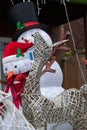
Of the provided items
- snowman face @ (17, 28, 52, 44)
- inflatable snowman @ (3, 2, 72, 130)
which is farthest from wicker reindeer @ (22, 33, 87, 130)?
snowman face @ (17, 28, 52, 44)

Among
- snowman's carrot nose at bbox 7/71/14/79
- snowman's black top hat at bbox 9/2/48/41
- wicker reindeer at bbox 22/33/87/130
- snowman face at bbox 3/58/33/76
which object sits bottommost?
wicker reindeer at bbox 22/33/87/130

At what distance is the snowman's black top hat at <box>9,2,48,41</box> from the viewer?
2399mm

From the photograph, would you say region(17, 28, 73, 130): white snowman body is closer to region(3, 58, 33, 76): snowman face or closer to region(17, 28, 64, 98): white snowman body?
region(17, 28, 64, 98): white snowman body

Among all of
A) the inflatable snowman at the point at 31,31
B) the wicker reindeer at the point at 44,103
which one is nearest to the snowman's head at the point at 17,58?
the inflatable snowman at the point at 31,31

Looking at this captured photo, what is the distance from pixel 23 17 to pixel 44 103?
76cm

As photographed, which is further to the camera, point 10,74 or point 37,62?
point 10,74

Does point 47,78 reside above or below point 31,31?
below

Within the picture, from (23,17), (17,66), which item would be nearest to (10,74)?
(17,66)

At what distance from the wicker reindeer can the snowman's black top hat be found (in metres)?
0.52

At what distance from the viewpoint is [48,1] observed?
3.00 meters

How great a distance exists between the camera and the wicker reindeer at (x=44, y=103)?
1.86 metres

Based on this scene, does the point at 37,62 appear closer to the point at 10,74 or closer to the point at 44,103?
the point at 44,103

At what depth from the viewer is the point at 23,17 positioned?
8.02 ft

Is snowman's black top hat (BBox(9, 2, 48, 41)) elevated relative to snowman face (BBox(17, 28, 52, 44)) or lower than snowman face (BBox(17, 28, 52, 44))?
elevated
